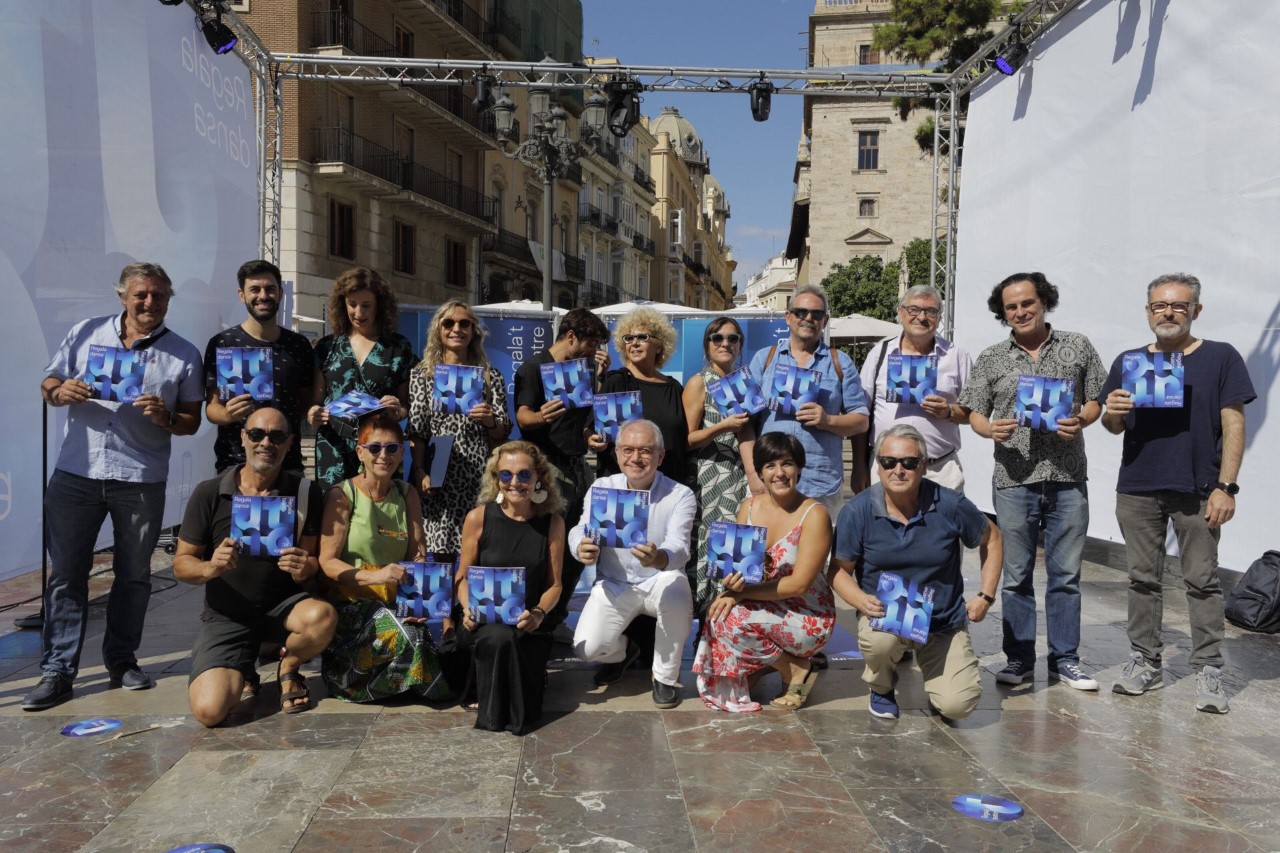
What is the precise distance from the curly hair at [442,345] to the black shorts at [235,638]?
1301 mm

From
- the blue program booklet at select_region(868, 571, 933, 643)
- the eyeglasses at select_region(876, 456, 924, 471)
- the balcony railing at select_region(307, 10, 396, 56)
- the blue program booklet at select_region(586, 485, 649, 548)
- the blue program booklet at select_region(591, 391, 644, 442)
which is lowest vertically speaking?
the blue program booklet at select_region(868, 571, 933, 643)

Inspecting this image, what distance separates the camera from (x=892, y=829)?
3.10 metres

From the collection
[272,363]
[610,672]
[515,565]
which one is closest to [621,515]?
[515,565]

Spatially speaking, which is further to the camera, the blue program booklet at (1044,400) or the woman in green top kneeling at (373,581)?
the blue program booklet at (1044,400)

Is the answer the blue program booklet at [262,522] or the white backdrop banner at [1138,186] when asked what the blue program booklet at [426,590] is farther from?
the white backdrop banner at [1138,186]

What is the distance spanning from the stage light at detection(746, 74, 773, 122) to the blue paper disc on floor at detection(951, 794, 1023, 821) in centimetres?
914

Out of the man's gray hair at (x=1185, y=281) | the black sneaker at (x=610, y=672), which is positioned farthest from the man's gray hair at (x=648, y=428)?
the man's gray hair at (x=1185, y=281)

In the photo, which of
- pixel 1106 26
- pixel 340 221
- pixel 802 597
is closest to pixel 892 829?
pixel 802 597

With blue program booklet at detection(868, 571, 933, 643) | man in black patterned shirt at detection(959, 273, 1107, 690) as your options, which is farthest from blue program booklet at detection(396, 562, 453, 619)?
man in black patterned shirt at detection(959, 273, 1107, 690)

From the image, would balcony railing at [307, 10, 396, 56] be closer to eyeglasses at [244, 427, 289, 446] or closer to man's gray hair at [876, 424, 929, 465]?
eyeglasses at [244, 427, 289, 446]

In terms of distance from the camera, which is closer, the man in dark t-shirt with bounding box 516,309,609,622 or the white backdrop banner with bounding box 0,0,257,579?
the white backdrop banner with bounding box 0,0,257,579

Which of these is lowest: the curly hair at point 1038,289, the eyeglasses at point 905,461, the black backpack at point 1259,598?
the black backpack at point 1259,598

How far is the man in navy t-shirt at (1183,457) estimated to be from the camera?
14.0ft

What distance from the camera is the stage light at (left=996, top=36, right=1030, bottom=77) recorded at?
8523mm
